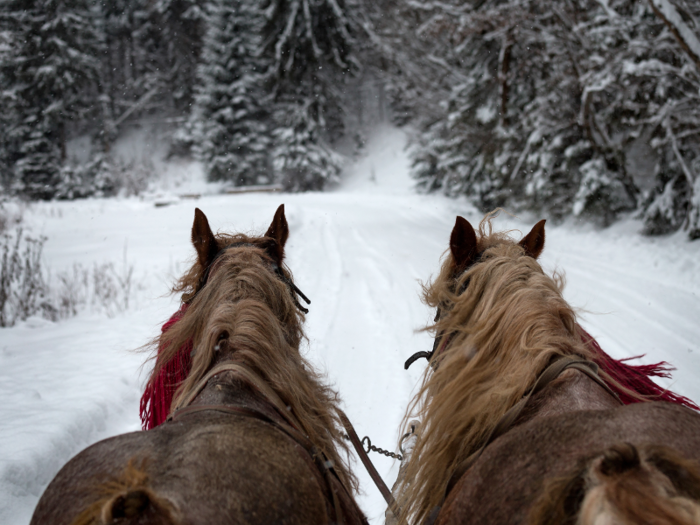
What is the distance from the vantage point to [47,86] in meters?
18.2

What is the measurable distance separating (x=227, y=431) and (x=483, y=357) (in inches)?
34.5

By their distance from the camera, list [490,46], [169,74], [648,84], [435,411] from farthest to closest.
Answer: [169,74]
[490,46]
[648,84]
[435,411]

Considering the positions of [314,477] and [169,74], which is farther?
[169,74]

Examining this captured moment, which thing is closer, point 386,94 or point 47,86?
point 47,86

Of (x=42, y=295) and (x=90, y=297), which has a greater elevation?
(x=42, y=295)

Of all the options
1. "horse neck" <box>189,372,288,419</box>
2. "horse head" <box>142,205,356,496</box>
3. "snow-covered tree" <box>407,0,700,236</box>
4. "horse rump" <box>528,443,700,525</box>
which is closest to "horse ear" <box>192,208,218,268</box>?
"horse head" <box>142,205,356,496</box>

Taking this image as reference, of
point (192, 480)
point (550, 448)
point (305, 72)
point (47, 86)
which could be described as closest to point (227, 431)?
point (192, 480)

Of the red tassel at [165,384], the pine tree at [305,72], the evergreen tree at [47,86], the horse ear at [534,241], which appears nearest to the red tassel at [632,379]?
the horse ear at [534,241]

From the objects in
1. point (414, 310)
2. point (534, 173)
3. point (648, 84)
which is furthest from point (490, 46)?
point (414, 310)

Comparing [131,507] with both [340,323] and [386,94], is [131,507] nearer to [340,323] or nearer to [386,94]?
[340,323]

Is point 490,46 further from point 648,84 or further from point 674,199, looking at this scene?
point 674,199

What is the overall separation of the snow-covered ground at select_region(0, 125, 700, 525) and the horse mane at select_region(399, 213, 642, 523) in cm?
35

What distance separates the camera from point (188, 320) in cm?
160

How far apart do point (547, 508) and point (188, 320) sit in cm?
135
